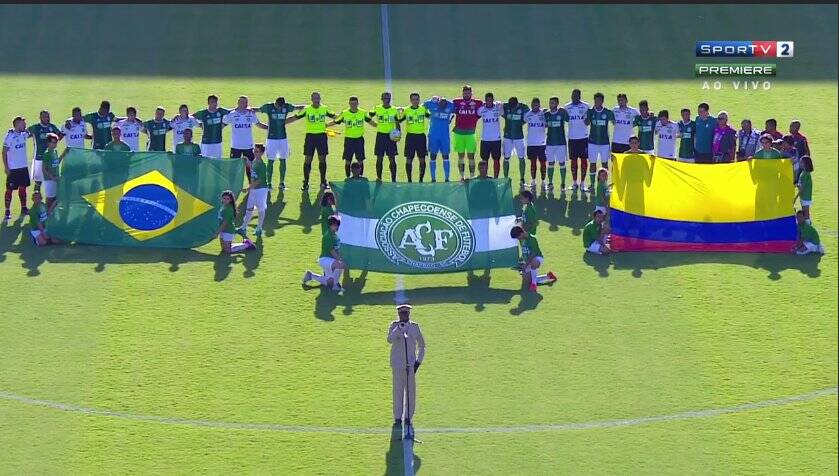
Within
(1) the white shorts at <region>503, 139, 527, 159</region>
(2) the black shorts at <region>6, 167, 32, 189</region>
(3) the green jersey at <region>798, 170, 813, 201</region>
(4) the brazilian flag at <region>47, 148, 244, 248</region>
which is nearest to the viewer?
(4) the brazilian flag at <region>47, 148, 244, 248</region>

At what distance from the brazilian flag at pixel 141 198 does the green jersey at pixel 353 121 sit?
2.32 meters

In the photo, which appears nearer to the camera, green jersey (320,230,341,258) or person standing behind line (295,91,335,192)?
green jersey (320,230,341,258)

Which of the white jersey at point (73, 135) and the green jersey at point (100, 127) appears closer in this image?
the white jersey at point (73, 135)

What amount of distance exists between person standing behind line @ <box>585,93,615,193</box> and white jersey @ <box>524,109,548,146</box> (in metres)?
0.77

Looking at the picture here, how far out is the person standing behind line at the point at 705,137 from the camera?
92.3 feet

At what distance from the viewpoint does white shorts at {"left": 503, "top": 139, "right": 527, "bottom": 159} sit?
93.7ft

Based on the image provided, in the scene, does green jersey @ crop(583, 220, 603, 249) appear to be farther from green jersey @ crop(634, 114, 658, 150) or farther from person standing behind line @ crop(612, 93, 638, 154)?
green jersey @ crop(634, 114, 658, 150)

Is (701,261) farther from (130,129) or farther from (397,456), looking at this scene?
(130,129)

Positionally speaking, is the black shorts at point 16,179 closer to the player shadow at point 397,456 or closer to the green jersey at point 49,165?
the green jersey at point 49,165

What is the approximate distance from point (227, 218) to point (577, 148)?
6.52 metres

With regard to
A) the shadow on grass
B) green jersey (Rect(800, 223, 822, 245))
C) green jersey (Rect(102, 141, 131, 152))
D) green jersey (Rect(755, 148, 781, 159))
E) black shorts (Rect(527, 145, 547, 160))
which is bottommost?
the shadow on grass

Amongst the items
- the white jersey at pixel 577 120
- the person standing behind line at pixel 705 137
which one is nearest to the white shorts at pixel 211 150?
the white jersey at pixel 577 120

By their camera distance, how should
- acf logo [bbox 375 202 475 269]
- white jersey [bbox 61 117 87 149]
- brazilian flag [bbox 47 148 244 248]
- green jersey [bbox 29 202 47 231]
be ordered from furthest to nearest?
white jersey [bbox 61 117 87 149]
green jersey [bbox 29 202 47 231]
brazilian flag [bbox 47 148 244 248]
acf logo [bbox 375 202 475 269]

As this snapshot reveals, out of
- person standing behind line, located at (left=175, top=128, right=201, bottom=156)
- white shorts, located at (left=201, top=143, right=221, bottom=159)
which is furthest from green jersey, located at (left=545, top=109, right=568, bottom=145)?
person standing behind line, located at (left=175, top=128, right=201, bottom=156)
